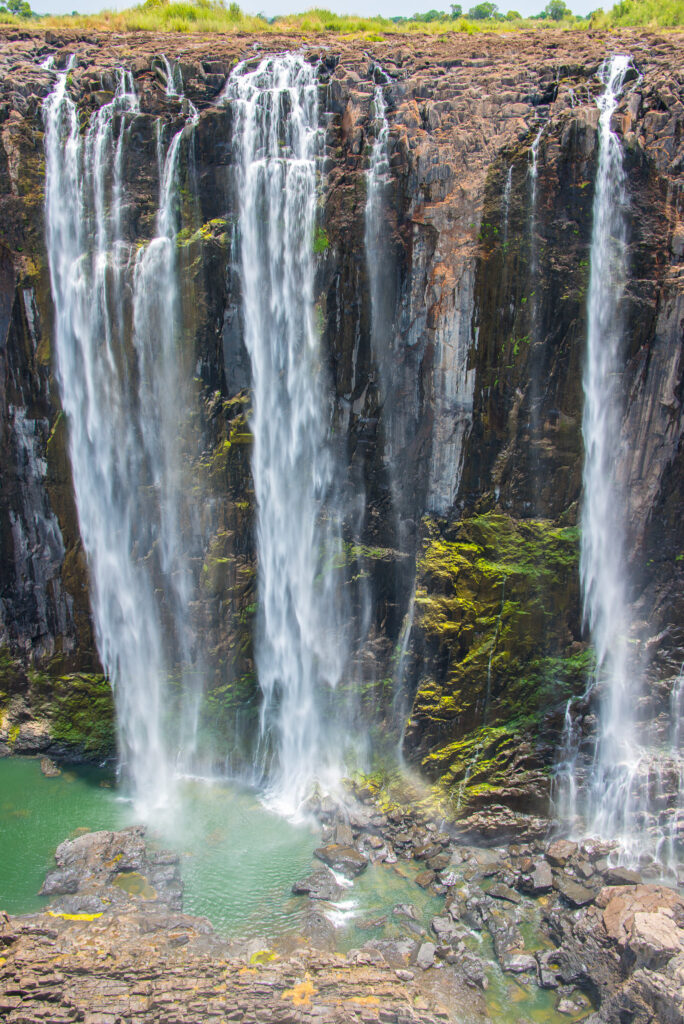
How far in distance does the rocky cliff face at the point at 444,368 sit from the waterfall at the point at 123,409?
1.18 ft

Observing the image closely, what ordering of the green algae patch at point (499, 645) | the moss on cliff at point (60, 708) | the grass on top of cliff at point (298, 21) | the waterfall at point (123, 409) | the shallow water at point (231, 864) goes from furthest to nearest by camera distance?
1. the grass on top of cliff at point (298, 21)
2. the moss on cliff at point (60, 708)
3. the waterfall at point (123, 409)
4. the green algae patch at point (499, 645)
5. the shallow water at point (231, 864)

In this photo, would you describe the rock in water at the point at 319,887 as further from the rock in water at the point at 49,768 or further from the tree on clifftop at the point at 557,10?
the tree on clifftop at the point at 557,10

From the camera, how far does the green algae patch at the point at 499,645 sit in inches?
549

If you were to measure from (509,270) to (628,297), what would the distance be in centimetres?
232

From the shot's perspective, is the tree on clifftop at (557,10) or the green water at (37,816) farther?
the tree on clifftop at (557,10)

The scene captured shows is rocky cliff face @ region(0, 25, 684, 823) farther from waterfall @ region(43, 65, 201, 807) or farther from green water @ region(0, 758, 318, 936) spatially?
green water @ region(0, 758, 318, 936)

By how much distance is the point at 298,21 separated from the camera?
19.0 m

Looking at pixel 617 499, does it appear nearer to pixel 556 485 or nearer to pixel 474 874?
pixel 556 485

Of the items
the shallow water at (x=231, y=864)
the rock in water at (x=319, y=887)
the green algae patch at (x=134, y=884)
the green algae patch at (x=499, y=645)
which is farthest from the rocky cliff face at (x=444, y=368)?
the green algae patch at (x=134, y=884)

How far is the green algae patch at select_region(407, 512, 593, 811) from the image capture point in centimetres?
1395

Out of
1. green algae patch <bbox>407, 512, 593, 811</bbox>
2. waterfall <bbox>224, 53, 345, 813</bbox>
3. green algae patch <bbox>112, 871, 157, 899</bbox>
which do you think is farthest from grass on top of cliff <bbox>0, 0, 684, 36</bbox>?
green algae patch <bbox>112, 871, 157, 899</bbox>

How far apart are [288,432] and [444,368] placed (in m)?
3.66

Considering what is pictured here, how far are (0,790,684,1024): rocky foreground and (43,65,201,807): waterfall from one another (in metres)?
3.33

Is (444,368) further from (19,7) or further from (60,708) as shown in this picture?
(19,7)
